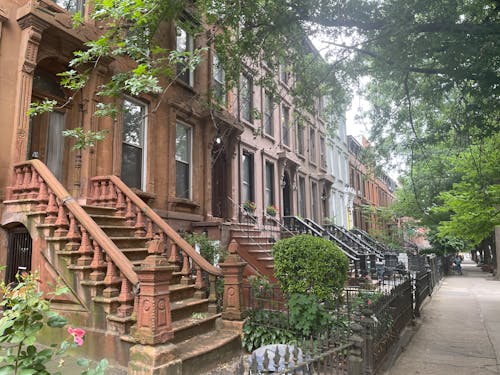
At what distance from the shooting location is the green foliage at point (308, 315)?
6.06 metres

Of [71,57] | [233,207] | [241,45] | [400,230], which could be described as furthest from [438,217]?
[71,57]

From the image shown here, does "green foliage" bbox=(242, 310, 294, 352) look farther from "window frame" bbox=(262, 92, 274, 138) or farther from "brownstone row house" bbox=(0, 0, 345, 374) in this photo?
"window frame" bbox=(262, 92, 274, 138)

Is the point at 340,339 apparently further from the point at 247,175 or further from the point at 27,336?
the point at 247,175

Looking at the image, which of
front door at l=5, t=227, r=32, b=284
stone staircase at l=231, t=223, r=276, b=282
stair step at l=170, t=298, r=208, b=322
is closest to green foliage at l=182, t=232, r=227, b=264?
stone staircase at l=231, t=223, r=276, b=282

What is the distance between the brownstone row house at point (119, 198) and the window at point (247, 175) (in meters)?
1.03

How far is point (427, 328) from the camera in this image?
27.6 ft

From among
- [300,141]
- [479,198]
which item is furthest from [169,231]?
[300,141]

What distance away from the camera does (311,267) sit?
6672 millimetres

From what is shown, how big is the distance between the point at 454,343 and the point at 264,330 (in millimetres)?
3742

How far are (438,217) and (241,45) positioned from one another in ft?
75.5

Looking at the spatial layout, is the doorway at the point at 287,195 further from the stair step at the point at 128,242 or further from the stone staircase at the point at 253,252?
the stair step at the point at 128,242

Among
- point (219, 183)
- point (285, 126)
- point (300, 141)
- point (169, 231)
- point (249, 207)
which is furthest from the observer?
point (300, 141)

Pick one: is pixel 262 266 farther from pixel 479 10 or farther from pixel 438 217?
pixel 438 217

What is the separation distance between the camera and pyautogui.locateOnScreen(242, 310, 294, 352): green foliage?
6148 millimetres
